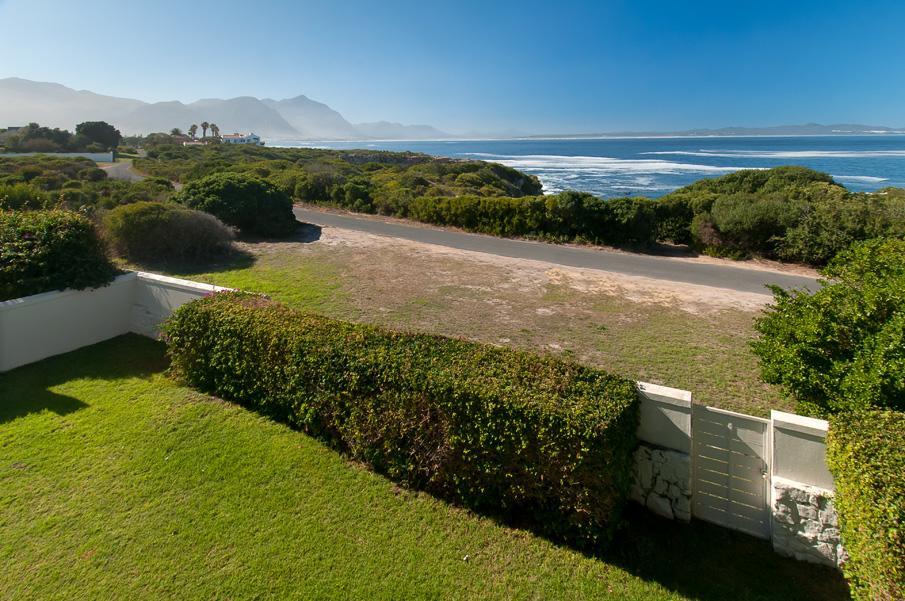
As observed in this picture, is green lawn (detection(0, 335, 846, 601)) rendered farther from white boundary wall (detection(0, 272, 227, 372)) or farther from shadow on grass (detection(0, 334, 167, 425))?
white boundary wall (detection(0, 272, 227, 372))

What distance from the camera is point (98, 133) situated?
56188 millimetres

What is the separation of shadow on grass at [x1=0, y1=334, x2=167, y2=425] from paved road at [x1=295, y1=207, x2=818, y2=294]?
1018 centimetres

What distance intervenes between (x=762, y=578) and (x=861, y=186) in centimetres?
5338

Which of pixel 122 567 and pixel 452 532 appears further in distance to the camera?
pixel 452 532

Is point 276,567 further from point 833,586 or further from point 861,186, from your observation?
point 861,186

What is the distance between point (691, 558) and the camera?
3.47 metres

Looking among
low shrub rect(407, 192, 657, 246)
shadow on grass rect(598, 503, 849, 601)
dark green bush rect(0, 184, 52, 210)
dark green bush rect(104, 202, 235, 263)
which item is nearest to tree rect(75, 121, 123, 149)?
dark green bush rect(0, 184, 52, 210)

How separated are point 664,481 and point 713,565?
65cm

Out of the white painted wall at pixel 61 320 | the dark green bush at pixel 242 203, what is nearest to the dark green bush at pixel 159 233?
the dark green bush at pixel 242 203

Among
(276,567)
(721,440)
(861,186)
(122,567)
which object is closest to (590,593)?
(721,440)

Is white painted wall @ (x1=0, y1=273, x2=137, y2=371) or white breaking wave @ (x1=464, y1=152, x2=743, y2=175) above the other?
white breaking wave @ (x1=464, y1=152, x2=743, y2=175)

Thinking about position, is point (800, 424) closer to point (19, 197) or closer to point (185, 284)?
point (185, 284)

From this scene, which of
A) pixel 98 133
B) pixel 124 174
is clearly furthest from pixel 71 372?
pixel 98 133

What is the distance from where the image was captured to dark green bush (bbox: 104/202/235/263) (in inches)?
474
